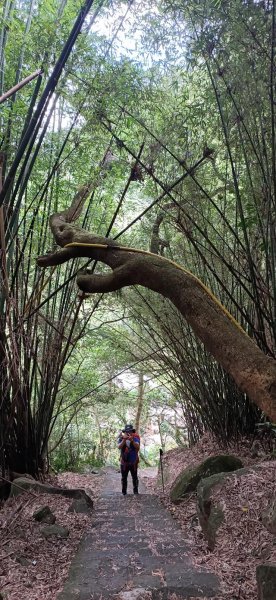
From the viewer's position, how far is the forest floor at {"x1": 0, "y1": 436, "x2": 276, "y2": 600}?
6.50 feet

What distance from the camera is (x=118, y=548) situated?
260 centimetres

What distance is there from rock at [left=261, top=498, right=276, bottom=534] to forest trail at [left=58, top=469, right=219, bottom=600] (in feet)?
1.14

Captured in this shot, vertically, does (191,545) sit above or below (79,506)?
below

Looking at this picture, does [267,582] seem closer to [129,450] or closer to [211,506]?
[211,506]

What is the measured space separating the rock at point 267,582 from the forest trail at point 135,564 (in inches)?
12.1

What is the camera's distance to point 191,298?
5.94ft

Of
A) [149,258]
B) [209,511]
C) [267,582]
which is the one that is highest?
[149,258]

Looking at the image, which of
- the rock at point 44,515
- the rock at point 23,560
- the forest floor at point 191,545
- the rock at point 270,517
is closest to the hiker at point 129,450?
the forest floor at point 191,545

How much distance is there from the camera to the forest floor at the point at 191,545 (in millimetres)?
1982

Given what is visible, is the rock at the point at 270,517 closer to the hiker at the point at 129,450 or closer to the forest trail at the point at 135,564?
the forest trail at the point at 135,564

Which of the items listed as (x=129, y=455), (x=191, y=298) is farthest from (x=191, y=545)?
(x=129, y=455)

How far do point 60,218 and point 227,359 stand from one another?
4.71ft

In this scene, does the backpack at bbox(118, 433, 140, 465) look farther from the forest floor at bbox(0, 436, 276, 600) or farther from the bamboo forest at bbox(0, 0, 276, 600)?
the forest floor at bbox(0, 436, 276, 600)

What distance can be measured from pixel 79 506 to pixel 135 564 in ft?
3.80
